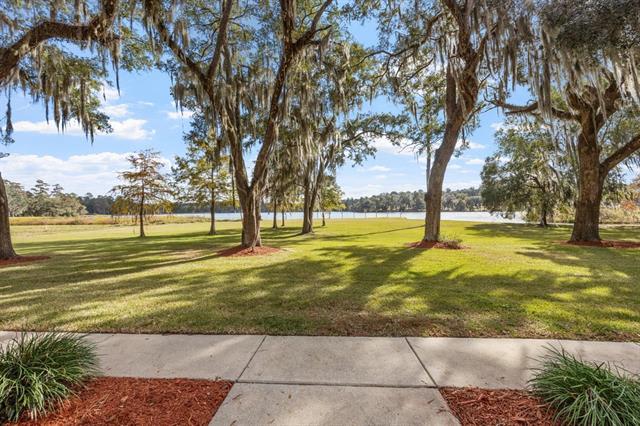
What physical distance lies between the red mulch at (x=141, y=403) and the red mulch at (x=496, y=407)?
172 cm

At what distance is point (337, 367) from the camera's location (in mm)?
2590

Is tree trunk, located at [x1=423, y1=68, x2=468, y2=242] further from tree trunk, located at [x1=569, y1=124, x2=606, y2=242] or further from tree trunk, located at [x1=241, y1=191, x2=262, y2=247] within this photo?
tree trunk, located at [x1=241, y1=191, x2=262, y2=247]

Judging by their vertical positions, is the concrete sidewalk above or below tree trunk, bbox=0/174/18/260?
below

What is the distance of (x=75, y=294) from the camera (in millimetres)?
5277

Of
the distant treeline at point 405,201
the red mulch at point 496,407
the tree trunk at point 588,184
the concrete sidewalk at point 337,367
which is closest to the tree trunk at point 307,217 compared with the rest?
the tree trunk at point 588,184

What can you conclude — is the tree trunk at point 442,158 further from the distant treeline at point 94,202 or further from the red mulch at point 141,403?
the distant treeline at point 94,202

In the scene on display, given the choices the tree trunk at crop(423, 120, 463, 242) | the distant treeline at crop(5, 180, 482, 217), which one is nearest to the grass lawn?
the tree trunk at crop(423, 120, 463, 242)

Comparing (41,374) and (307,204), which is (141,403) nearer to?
(41,374)

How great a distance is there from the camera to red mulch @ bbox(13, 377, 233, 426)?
1.99 meters

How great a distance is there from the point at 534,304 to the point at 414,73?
32.8ft

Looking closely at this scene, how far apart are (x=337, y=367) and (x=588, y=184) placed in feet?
44.1

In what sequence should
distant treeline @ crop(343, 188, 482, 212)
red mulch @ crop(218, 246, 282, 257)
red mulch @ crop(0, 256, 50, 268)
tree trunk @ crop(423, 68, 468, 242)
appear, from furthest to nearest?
distant treeline @ crop(343, 188, 482, 212), tree trunk @ crop(423, 68, 468, 242), red mulch @ crop(218, 246, 282, 257), red mulch @ crop(0, 256, 50, 268)

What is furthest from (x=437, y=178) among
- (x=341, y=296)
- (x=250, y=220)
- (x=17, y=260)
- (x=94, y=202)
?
(x=94, y=202)

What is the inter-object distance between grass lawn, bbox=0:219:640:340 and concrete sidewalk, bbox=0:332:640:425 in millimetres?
292
